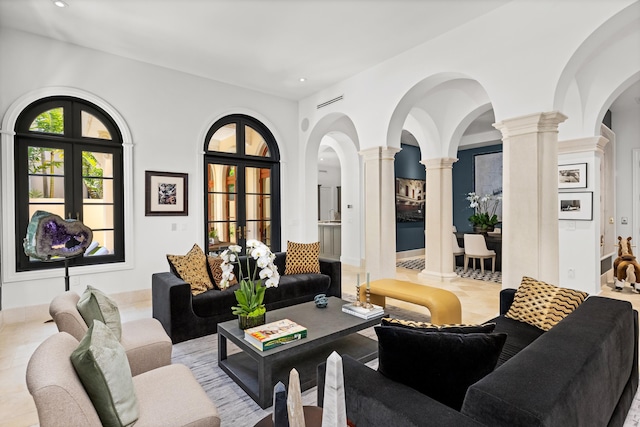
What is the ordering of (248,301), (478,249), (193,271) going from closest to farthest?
1. (248,301)
2. (193,271)
3. (478,249)

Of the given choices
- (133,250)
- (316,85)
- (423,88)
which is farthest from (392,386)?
(316,85)

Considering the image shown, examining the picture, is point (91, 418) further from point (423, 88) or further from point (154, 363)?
point (423, 88)

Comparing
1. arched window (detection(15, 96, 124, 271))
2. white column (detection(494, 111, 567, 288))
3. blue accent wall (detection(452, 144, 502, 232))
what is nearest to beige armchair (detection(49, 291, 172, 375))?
arched window (detection(15, 96, 124, 271))

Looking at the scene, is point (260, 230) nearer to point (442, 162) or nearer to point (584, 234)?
point (442, 162)

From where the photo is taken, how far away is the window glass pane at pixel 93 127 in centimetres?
446

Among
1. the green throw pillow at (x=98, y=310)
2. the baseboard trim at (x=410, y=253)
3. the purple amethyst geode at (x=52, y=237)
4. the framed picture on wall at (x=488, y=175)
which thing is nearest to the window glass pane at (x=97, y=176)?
the purple amethyst geode at (x=52, y=237)

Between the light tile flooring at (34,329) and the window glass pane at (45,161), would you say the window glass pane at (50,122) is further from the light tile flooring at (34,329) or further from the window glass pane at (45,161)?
the light tile flooring at (34,329)

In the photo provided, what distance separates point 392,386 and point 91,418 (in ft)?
3.70

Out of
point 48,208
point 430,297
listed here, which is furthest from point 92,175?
point 430,297

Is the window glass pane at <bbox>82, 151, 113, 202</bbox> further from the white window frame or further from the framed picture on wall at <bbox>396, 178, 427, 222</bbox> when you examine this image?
the framed picture on wall at <bbox>396, 178, 427, 222</bbox>

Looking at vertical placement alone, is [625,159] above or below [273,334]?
above

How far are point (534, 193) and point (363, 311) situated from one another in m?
2.14

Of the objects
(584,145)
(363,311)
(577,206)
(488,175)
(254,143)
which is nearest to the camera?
(363,311)

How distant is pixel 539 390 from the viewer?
115 cm
